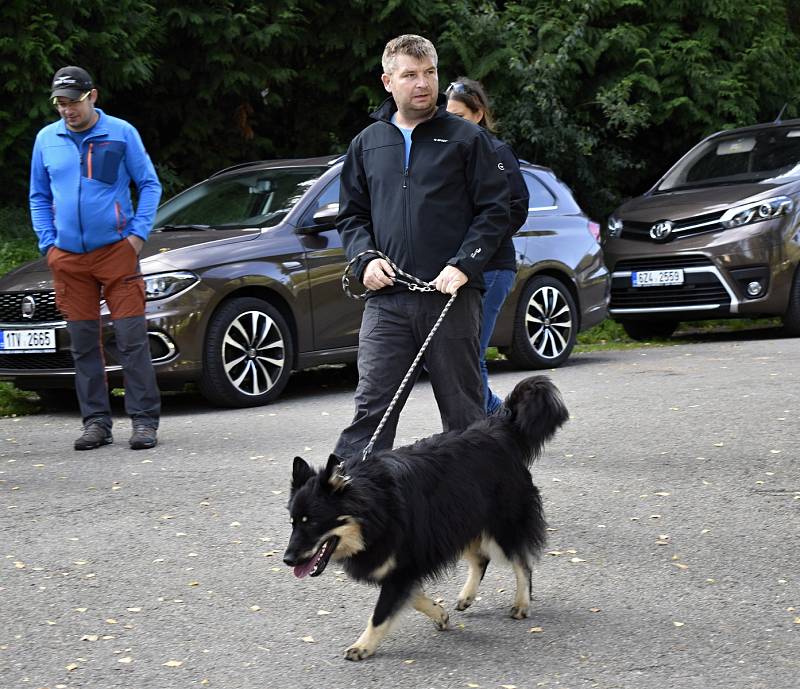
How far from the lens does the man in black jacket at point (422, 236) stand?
5.17 metres

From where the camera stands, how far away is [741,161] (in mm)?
14352

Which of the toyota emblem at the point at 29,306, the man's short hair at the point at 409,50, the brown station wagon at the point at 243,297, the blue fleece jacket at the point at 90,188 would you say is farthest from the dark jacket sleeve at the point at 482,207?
the toyota emblem at the point at 29,306

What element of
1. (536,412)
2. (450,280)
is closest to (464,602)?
(536,412)

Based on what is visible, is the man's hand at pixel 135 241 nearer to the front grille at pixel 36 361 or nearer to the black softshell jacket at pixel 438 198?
the front grille at pixel 36 361

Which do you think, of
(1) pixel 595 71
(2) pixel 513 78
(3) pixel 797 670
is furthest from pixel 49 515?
(1) pixel 595 71

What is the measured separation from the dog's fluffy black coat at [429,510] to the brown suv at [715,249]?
853 centimetres

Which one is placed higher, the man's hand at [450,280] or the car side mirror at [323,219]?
the car side mirror at [323,219]

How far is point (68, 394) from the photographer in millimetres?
10492

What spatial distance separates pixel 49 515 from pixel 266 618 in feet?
6.68

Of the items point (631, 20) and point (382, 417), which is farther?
point (631, 20)

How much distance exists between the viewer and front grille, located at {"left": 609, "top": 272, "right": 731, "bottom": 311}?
13.1 meters

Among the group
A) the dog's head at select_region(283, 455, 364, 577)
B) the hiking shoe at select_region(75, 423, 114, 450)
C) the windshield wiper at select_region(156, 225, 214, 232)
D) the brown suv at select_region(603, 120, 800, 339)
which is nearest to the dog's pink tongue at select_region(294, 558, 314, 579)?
the dog's head at select_region(283, 455, 364, 577)

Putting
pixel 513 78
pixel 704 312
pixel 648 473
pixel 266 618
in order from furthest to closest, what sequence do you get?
1. pixel 513 78
2. pixel 704 312
3. pixel 648 473
4. pixel 266 618

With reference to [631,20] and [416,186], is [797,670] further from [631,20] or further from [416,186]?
[631,20]
